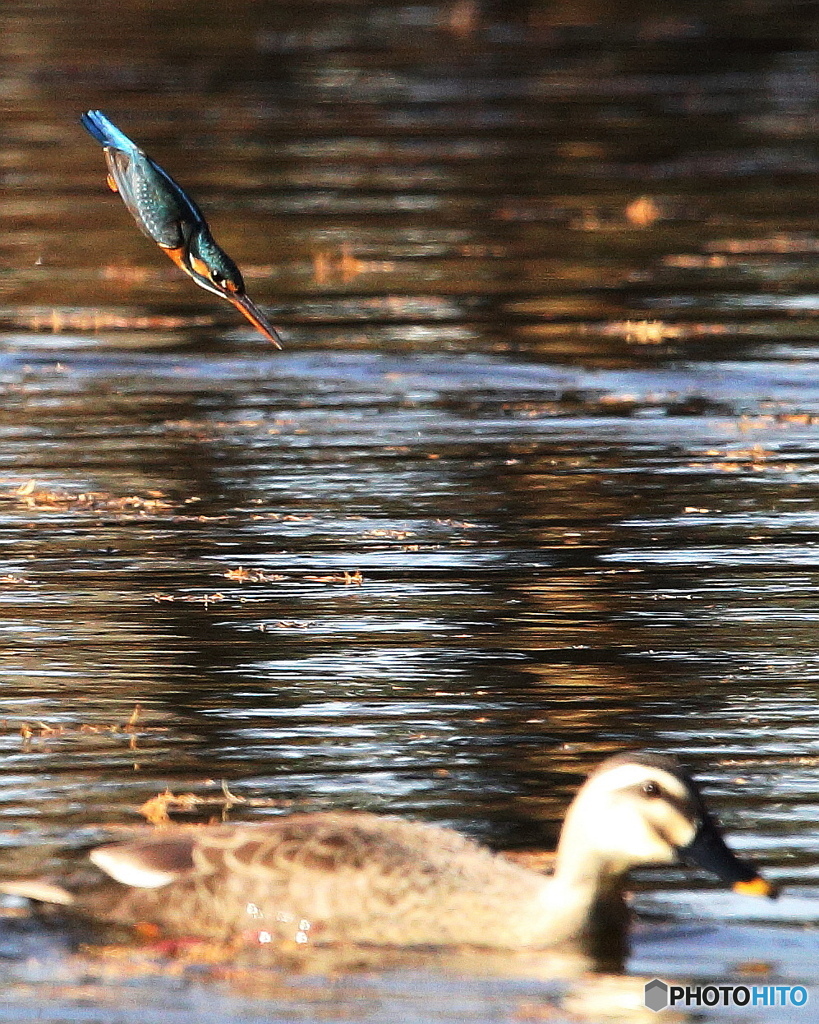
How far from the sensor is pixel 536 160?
87.1 feet

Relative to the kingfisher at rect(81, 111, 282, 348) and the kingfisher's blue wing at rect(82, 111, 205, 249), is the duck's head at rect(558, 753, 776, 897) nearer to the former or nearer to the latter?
the kingfisher at rect(81, 111, 282, 348)

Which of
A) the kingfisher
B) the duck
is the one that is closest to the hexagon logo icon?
the duck

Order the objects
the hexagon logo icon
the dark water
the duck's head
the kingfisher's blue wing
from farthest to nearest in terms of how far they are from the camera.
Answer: the kingfisher's blue wing, the dark water, the duck's head, the hexagon logo icon

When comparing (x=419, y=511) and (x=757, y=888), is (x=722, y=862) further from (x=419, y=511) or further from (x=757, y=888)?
(x=419, y=511)

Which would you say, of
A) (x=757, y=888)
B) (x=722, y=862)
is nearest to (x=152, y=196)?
(x=722, y=862)

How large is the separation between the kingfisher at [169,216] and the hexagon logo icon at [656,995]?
138 inches

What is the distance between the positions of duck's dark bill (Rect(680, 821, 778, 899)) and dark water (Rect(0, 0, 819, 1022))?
0.55 feet

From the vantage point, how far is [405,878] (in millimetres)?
7633

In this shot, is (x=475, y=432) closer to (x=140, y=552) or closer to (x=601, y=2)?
(x=140, y=552)

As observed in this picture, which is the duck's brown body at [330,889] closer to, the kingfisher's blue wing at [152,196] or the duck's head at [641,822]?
the duck's head at [641,822]

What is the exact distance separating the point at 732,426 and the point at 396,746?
238 inches

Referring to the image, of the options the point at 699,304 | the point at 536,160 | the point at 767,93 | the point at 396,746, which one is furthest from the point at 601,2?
the point at 396,746

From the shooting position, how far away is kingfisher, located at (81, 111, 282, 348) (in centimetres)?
1009

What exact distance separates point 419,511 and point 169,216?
3.04 metres
